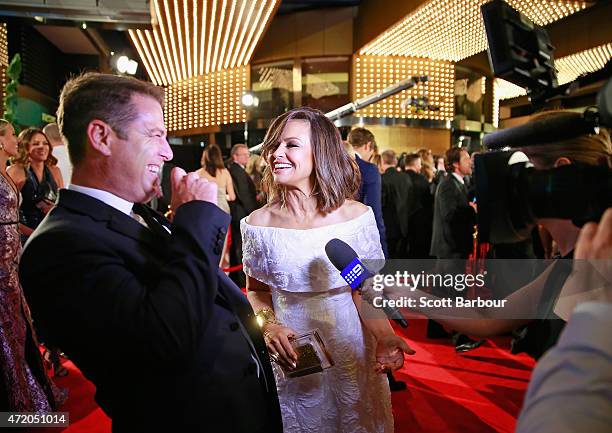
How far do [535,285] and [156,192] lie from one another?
113 centimetres

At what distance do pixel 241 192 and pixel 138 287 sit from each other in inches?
203

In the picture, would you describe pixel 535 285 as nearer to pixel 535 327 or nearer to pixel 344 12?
pixel 535 327

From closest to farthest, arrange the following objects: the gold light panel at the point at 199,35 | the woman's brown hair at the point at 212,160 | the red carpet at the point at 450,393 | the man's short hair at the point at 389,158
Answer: the red carpet at the point at 450,393 < the woman's brown hair at the point at 212,160 < the man's short hair at the point at 389,158 < the gold light panel at the point at 199,35

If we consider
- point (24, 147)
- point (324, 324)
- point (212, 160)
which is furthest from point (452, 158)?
point (24, 147)

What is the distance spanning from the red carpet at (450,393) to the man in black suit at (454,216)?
1.93 feet

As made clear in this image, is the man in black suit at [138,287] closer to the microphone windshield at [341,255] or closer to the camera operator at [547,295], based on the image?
the microphone windshield at [341,255]

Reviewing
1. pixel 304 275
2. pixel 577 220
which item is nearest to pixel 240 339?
pixel 304 275

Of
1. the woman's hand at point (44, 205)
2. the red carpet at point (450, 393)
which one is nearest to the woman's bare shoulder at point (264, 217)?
the red carpet at point (450, 393)

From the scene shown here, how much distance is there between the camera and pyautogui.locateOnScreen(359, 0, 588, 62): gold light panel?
8016 mm

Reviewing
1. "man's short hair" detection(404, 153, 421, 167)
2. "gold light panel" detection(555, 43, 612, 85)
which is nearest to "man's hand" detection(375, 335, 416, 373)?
"man's short hair" detection(404, 153, 421, 167)

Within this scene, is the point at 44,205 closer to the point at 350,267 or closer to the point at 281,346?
the point at 281,346

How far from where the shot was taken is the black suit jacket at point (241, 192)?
6113mm

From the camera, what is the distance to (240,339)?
1252 millimetres

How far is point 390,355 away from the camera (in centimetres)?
157
